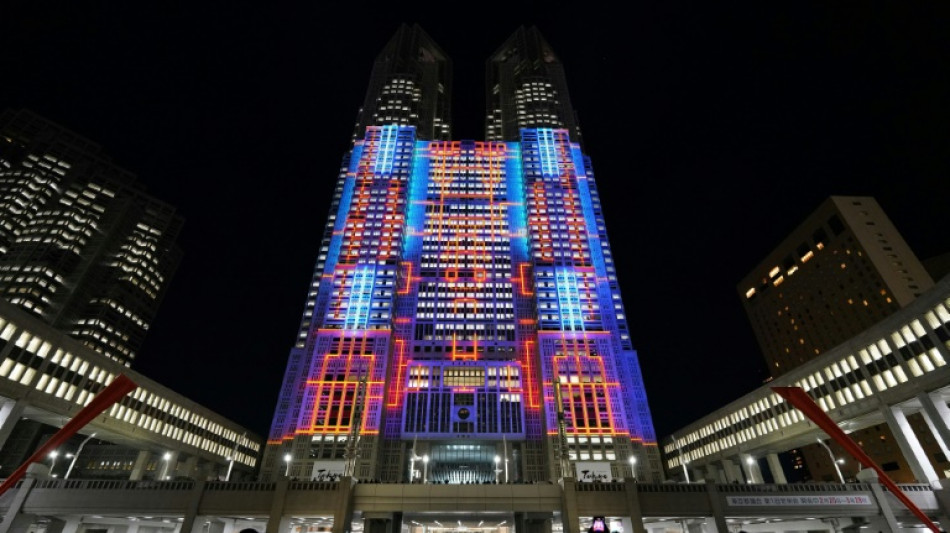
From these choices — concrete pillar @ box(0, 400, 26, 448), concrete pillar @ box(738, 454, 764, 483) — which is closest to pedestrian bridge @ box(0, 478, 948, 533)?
concrete pillar @ box(0, 400, 26, 448)

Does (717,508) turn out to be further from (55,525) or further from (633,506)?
(55,525)

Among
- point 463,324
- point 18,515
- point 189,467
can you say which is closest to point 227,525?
point 18,515

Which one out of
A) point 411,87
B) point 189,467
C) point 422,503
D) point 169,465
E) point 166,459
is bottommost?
point 422,503

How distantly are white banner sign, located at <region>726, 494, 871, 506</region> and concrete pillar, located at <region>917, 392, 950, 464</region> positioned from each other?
15462 millimetres

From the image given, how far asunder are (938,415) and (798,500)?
75.8ft

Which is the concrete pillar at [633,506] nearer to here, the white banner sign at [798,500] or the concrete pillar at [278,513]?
the white banner sign at [798,500]

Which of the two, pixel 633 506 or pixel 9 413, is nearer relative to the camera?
pixel 633 506

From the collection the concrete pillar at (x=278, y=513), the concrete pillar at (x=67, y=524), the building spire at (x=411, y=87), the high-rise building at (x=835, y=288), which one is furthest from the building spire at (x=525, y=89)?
the concrete pillar at (x=67, y=524)

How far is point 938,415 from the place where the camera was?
159 ft

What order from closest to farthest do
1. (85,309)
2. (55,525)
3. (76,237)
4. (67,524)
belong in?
1. (55,525)
2. (67,524)
3. (76,237)
4. (85,309)

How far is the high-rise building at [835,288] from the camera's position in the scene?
9106 centimetres

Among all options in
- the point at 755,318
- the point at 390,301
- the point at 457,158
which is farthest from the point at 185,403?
the point at 755,318

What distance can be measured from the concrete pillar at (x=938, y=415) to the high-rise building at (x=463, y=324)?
35.6 meters

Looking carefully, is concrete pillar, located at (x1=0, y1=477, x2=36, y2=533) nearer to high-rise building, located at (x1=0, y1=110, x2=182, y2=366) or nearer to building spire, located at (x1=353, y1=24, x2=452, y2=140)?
high-rise building, located at (x1=0, y1=110, x2=182, y2=366)
